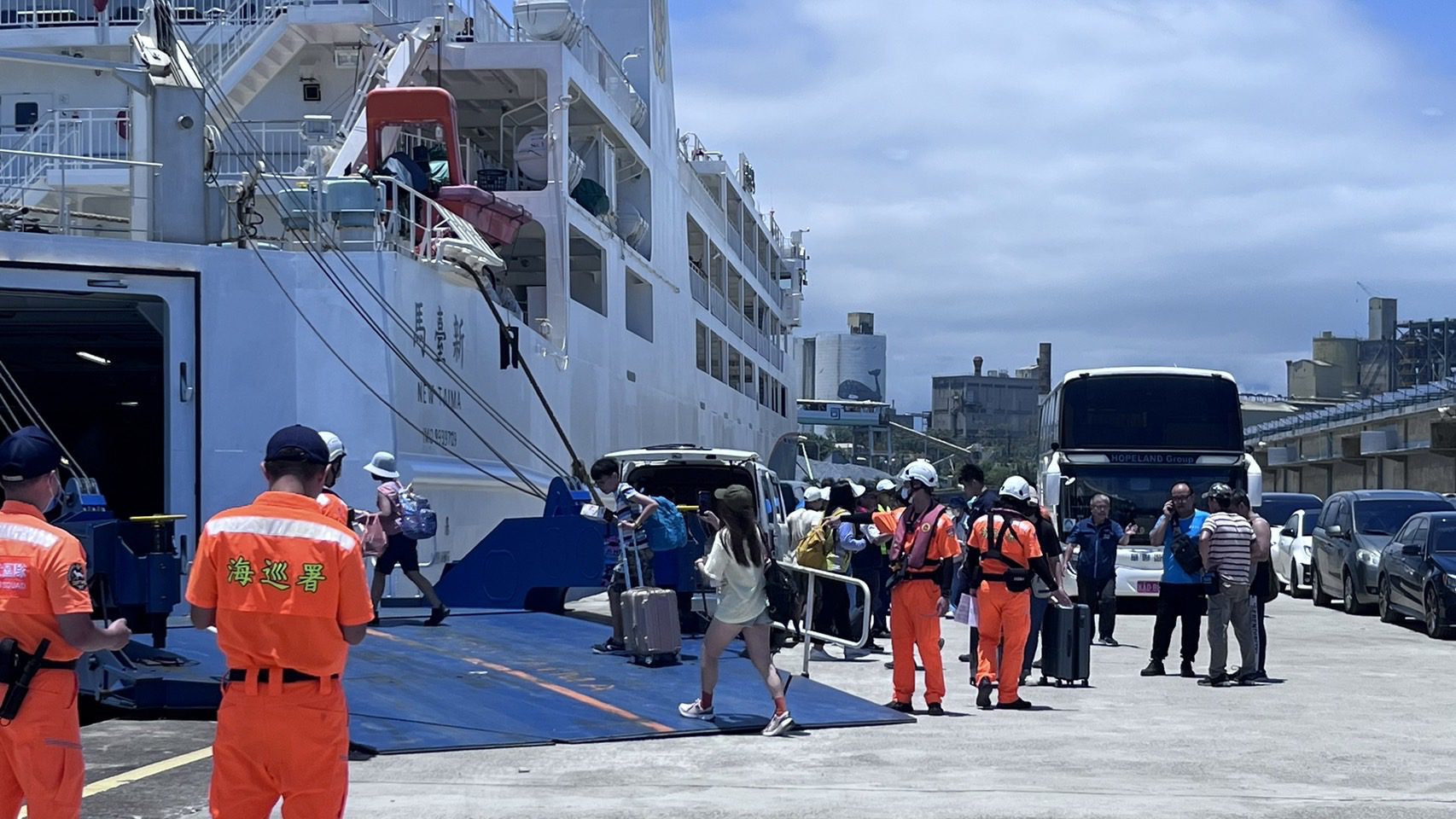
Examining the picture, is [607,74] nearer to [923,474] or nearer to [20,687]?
[923,474]

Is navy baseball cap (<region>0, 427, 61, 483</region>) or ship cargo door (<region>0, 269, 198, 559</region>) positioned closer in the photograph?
navy baseball cap (<region>0, 427, 61, 483</region>)

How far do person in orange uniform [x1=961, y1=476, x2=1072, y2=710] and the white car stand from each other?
13991 millimetres

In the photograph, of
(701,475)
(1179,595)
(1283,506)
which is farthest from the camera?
(1283,506)

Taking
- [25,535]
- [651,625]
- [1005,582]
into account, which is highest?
[25,535]

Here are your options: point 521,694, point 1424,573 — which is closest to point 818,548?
point 521,694

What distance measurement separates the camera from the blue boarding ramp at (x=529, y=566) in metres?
14.2

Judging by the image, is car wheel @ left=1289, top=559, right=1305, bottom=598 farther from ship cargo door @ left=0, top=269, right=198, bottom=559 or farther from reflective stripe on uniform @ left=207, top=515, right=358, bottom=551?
reflective stripe on uniform @ left=207, top=515, right=358, bottom=551

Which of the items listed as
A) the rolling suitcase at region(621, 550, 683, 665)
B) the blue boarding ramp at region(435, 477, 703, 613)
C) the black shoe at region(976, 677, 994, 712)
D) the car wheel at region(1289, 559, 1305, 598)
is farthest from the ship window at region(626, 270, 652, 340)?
the black shoe at region(976, 677, 994, 712)

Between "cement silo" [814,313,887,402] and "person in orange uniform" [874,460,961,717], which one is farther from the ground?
"cement silo" [814,313,887,402]

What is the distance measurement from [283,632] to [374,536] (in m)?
7.83

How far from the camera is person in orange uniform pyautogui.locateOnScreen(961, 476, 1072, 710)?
33.9 ft

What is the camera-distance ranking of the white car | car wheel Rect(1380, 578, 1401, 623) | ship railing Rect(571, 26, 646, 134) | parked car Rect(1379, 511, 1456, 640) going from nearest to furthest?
parked car Rect(1379, 511, 1456, 640) < car wheel Rect(1380, 578, 1401, 623) < the white car < ship railing Rect(571, 26, 646, 134)

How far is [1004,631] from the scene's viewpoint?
34.5 feet

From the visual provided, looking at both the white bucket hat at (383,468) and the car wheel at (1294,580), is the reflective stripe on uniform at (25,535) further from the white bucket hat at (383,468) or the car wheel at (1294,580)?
the car wheel at (1294,580)
